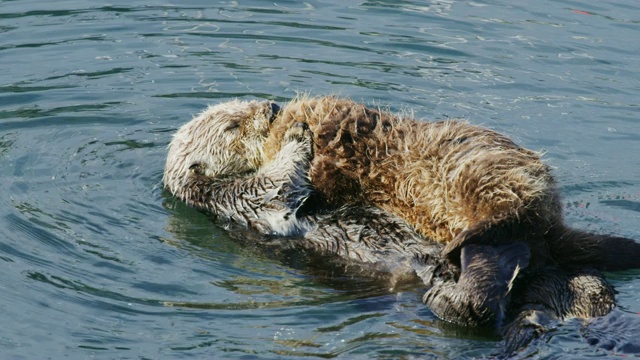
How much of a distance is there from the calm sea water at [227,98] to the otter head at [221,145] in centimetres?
26

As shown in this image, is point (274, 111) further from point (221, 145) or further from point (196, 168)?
point (196, 168)

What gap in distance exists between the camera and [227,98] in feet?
27.6

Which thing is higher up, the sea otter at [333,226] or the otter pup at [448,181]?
the otter pup at [448,181]

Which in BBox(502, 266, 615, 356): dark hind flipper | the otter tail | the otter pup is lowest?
BBox(502, 266, 615, 356): dark hind flipper

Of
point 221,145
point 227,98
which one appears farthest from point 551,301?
point 227,98

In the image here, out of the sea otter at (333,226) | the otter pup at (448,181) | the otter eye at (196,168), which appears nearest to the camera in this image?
the sea otter at (333,226)

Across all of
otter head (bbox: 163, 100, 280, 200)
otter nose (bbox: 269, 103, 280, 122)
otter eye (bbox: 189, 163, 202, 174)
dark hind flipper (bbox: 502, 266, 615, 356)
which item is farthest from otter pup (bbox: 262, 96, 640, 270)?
otter eye (bbox: 189, 163, 202, 174)

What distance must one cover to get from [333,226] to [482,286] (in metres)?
1.23

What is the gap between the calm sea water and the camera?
4.88m

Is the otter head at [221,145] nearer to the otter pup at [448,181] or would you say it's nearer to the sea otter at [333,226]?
the sea otter at [333,226]

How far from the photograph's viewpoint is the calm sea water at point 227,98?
4879 millimetres

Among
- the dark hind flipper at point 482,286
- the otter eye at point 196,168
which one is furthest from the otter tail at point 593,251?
the otter eye at point 196,168

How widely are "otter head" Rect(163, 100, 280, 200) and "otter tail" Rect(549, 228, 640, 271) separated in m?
2.13

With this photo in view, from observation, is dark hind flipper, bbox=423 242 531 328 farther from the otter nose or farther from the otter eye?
the otter eye
